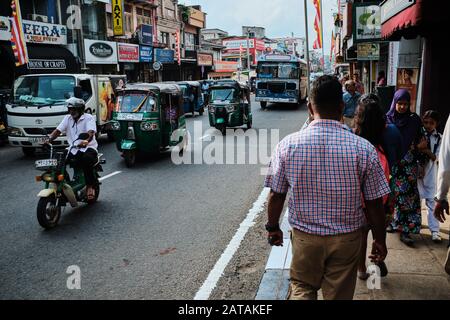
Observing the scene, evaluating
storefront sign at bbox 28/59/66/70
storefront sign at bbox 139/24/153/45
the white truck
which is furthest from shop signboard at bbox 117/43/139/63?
the white truck

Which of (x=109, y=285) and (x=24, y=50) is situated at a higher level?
(x=24, y=50)

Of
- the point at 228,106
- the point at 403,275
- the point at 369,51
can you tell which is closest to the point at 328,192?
the point at 403,275

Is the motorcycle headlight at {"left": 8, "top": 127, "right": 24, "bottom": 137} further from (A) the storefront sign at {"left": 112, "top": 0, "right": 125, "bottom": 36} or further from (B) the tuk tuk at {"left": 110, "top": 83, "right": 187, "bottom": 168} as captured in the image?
(A) the storefront sign at {"left": 112, "top": 0, "right": 125, "bottom": 36}

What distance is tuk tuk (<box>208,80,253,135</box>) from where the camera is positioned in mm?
16609

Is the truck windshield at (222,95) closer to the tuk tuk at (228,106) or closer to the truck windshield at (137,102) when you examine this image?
the tuk tuk at (228,106)

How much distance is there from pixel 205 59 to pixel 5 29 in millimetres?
32288

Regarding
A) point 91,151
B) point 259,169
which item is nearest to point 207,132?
point 259,169

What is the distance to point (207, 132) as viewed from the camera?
57.0 feet

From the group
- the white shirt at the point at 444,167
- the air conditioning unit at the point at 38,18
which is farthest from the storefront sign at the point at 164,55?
the white shirt at the point at 444,167

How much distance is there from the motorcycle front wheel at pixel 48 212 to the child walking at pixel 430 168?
189 inches

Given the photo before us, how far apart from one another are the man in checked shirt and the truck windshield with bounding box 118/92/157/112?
8.47m

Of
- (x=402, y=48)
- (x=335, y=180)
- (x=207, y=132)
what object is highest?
(x=402, y=48)
